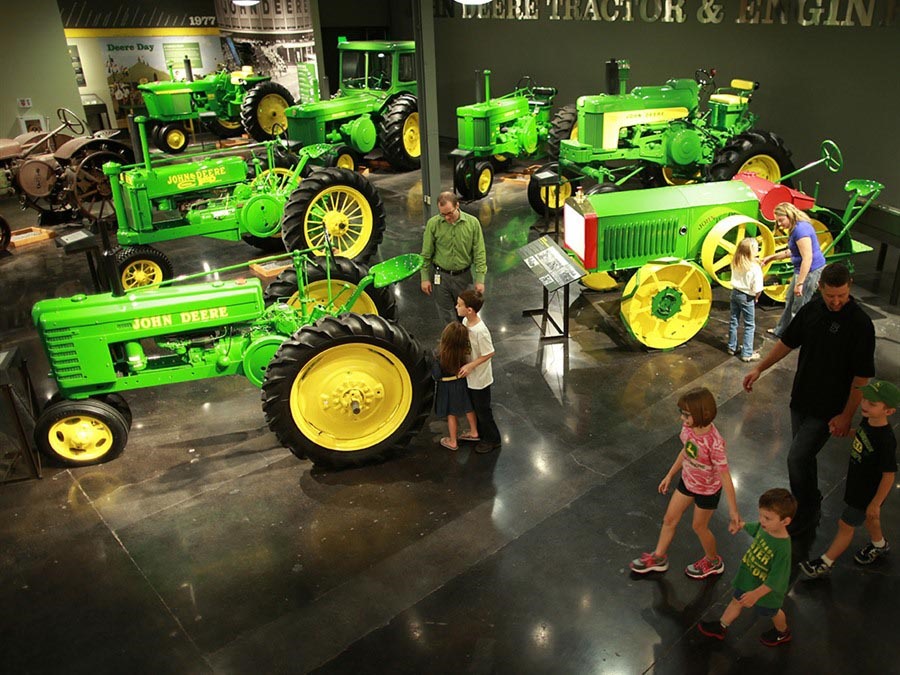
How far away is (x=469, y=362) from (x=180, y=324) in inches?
76.0

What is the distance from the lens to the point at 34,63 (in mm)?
13188

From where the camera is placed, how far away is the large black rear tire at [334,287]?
19.7 ft

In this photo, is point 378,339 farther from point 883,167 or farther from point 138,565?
point 883,167

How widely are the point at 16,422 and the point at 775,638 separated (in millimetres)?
4385

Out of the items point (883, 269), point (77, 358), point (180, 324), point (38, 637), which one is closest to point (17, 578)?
point (38, 637)

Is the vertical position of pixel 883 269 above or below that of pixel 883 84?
below

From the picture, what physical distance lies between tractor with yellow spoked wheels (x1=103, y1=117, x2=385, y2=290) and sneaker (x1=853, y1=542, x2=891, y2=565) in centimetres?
552

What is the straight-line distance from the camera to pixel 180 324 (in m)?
5.11

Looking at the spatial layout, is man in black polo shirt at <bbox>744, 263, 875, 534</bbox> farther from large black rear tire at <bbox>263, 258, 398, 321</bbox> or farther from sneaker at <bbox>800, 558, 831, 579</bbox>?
large black rear tire at <bbox>263, 258, 398, 321</bbox>

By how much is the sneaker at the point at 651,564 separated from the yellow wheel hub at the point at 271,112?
1225cm

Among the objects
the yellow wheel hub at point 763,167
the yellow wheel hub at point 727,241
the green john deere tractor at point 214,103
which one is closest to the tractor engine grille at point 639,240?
the yellow wheel hub at point 727,241

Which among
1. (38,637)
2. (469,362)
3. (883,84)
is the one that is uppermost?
(883,84)

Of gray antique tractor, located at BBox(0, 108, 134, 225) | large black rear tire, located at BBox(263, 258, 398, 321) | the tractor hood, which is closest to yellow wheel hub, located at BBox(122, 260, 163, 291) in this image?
large black rear tire, located at BBox(263, 258, 398, 321)

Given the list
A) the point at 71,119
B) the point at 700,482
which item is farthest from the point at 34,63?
the point at 700,482
